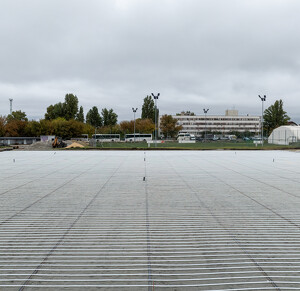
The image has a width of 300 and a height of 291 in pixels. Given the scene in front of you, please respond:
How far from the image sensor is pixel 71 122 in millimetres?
73812

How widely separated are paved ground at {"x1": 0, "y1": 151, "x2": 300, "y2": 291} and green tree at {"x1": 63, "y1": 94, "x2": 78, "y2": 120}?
277ft

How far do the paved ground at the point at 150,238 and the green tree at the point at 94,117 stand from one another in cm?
10939

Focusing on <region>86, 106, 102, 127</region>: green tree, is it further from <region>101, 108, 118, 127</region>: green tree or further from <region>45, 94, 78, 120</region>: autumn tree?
<region>45, 94, 78, 120</region>: autumn tree

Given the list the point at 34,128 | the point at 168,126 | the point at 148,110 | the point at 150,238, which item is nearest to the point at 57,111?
the point at 34,128

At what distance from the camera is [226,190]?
9.94 m

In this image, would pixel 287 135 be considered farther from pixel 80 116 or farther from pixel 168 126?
pixel 80 116

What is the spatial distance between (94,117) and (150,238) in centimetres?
11489

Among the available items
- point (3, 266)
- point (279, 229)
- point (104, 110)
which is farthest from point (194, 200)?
point (104, 110)

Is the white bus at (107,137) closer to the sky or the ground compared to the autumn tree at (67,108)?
closer to the ground

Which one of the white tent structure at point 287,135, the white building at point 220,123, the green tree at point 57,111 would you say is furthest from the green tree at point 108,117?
the white tent structure at point 287,135

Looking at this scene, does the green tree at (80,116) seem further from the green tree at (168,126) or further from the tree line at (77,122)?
the green tree at (168,126)

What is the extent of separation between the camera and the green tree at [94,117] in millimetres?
117438

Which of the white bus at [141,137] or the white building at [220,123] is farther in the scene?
the white building at [220,123]

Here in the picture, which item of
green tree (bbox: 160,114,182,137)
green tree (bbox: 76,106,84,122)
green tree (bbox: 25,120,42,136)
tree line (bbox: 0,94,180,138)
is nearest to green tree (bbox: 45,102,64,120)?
tree line (bbox: 0,94,180,138)
